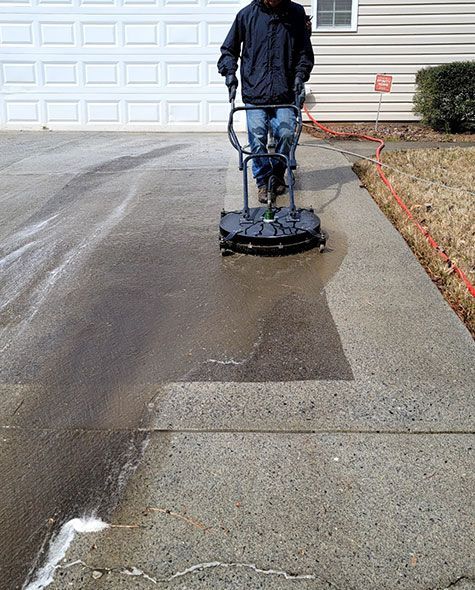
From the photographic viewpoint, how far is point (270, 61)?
19.0ft

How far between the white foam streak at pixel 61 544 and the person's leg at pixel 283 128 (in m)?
4.18

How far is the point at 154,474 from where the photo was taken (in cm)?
263

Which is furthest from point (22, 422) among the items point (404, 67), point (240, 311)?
point (404, 67)

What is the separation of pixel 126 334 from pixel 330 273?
5.32 feet

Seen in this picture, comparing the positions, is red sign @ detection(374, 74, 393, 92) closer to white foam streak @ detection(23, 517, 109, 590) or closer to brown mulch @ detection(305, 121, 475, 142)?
brown mulch @ detection(305, 121, 475, 142)

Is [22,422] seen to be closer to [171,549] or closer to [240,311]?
[171,549]

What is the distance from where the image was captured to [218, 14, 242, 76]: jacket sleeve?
5723mm

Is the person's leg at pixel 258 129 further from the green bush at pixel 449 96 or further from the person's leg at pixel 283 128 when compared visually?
the green bush at pixel 449 96

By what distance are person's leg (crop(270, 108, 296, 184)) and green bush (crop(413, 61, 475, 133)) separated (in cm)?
533

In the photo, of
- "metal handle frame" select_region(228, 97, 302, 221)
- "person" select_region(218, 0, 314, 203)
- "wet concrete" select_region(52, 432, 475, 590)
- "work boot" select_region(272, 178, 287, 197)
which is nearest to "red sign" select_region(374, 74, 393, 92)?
"work boot" select_region(272, 178, 287, 197)

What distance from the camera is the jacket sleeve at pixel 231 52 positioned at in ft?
18.8

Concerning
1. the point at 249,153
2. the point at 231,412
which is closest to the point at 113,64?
the point at 249,153

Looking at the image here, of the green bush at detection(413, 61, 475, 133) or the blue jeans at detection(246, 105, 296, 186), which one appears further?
the green bush at detection(413, 61, 475, 133)

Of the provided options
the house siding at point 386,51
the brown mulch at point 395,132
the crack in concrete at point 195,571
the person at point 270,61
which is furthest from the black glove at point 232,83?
the house siding at point 386,51
